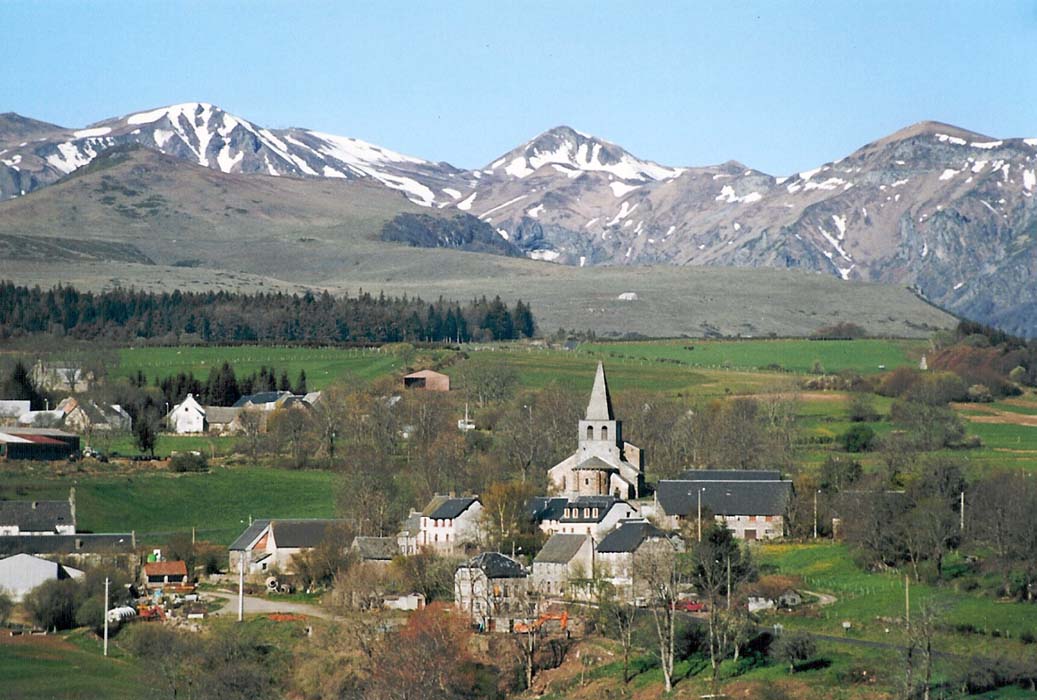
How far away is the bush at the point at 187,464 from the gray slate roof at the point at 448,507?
17426 millimetres

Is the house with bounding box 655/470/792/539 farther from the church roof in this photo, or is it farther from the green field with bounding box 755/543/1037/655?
the green field with bounding box 755/543/1037/655

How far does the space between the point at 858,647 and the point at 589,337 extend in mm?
118168

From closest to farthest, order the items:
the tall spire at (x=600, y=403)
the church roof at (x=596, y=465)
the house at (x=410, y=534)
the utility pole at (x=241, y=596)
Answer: the utility pole at (x=241, y=596) < the house at (x=410, y=534) < the church roof at (x=596, y=465) < the tall spire at (x=600, y=403)

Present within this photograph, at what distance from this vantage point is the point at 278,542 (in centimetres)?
7369

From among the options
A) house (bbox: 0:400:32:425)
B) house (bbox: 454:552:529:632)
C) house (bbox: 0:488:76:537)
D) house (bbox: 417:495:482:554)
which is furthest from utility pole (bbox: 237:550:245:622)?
house (bbox: 0:400:32:425)

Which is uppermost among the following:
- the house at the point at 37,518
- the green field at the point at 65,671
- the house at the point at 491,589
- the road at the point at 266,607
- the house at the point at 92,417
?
the house at the point at 92,417

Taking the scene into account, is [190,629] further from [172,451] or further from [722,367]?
[722,367]

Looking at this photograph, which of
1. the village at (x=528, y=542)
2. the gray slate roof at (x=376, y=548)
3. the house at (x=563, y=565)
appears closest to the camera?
the village at (x=528, y=542)

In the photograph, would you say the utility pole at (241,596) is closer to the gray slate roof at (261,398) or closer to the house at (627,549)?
the house at (627,549)

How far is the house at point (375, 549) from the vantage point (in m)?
69.8

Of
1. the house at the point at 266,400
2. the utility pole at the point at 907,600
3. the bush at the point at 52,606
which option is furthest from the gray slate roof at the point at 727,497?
the house at the point at 266,400

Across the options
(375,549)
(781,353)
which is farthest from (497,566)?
(781,353)

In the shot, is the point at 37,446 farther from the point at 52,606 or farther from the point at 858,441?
the point at 858,441

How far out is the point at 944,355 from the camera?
134625mm
